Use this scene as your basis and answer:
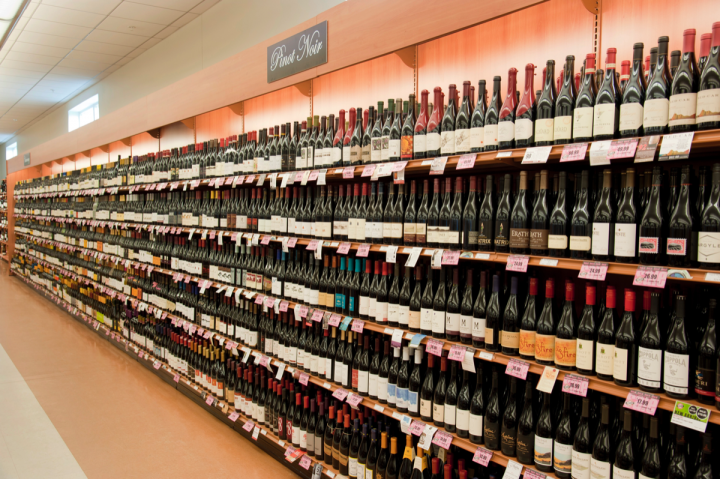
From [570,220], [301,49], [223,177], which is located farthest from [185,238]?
[570,220]

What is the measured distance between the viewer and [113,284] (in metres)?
6.58

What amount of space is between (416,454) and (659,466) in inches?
49.2

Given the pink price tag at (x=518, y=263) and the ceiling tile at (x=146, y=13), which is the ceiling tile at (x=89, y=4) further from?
the pink price tag at (x=518, y=263)

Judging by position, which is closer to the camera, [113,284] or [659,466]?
[659,466]

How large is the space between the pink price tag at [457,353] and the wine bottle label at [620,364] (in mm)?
664

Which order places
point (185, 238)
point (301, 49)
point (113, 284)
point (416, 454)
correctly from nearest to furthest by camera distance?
point (416, 454) → point (301, 49) → point (185, 238) → point (113, 284)

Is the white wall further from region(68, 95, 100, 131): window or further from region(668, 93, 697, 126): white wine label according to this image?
region(668, 93, 697, 126): white wine label

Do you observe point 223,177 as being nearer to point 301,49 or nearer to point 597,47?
point 301,49

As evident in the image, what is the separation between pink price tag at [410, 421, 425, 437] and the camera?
2408mm

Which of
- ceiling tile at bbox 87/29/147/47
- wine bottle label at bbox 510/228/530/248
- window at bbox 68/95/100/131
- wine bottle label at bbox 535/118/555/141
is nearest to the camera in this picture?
wine bottle label at bbox 535/118/555/141

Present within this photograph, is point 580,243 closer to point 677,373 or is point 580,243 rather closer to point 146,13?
point 677,373

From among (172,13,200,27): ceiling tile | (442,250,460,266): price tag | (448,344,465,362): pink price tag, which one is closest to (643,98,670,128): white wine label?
(442,250,460,266): price tag

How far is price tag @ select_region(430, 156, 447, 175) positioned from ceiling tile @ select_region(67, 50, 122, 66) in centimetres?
761

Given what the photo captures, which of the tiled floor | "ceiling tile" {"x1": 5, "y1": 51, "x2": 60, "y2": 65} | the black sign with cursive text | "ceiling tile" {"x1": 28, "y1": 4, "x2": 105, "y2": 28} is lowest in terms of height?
the tiled floor
